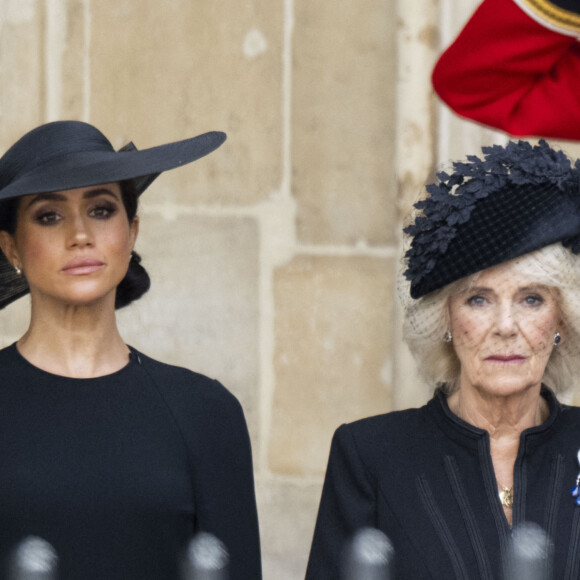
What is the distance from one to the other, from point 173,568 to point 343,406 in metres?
1.33

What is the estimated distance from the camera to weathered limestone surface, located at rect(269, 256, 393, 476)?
3.90 metres

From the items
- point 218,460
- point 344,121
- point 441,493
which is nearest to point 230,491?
point 218,460

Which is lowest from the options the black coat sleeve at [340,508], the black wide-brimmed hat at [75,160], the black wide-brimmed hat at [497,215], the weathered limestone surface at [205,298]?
the black coat sleeve at [340,508]

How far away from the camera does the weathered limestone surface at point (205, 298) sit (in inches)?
156

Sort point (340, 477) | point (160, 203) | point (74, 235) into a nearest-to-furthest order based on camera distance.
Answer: point (74, 235) < point (340, 477) < point (160, 203)

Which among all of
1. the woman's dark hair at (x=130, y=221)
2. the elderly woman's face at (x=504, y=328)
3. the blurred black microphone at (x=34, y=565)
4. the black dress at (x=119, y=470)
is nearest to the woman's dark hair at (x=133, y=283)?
the woman's dark hair at (x=130, y=221)

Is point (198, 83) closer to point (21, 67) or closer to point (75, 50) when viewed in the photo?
point (75, 50)

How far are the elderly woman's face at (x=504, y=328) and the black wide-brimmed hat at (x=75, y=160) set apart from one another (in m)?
0.64

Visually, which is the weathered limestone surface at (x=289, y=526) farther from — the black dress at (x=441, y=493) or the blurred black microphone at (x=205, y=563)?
the blurred black microphone at (x=205, y=563)

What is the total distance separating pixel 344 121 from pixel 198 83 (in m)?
0.46

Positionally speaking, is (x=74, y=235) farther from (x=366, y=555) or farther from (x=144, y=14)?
(x=144, y=14)

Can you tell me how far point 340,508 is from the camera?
2.81m

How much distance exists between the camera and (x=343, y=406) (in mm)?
3916

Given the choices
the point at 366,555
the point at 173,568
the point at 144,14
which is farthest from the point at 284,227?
the point at 366,555
